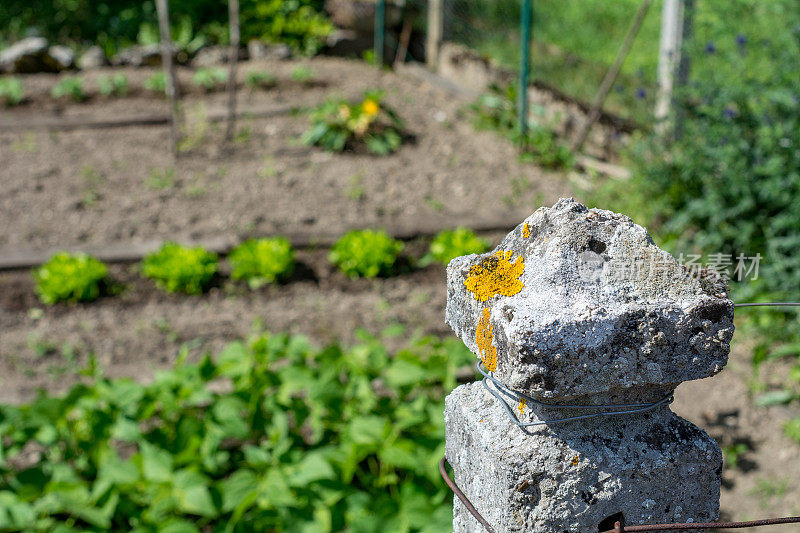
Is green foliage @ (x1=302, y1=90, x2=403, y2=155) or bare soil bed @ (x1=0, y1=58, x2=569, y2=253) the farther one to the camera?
green foliage @ (x1=302, y1=90, x2=403, y2=155)

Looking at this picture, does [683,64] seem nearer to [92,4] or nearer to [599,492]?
[599,492]

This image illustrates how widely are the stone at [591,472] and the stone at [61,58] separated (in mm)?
8137

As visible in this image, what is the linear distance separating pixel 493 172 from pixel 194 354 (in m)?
2.94

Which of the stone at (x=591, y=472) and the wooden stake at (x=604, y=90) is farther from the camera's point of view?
the wooden stake at (x=604, y=90)

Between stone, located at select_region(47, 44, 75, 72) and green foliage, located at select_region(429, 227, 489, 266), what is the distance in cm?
539

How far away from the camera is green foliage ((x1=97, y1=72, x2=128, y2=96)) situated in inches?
292

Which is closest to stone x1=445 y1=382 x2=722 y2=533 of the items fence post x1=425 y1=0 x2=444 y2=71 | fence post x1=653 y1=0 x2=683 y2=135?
fence post x1=653 y1=0 x2=683 y2=135

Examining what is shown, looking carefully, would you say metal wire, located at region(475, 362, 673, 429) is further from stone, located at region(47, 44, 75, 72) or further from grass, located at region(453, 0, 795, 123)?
stone, located at region(47, 44, 75, 72)

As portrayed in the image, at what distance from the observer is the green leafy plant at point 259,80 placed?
24.8 feet

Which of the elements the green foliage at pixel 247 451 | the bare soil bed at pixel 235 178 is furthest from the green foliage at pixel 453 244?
the green foliage at pixel 247 451

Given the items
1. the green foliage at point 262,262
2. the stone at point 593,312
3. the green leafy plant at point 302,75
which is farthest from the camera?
the green leafy plant at point 302,75

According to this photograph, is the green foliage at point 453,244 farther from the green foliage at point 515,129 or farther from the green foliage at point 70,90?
the green foliage at point 70,90

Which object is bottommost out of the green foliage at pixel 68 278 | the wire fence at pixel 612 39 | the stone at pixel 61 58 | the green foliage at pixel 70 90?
the green foliage at pixel 68 278

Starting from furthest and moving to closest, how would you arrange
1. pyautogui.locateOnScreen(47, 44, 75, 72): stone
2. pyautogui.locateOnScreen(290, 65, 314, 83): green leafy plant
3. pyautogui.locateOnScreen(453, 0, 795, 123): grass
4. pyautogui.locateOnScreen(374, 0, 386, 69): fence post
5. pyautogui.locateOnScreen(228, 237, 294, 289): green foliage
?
pyautogui.locateOnScreen(374, 0, 386, 69): fence post < pyautogui.locateOnScreen(47, 44, 75, 72): stone < pyautogui.locateOnScreen(290, 65, 314, 83): green leafy plant < pyautogui.locateOnScreen(453, 0, 795, 123): grass < pyautogui.locateOnScreen(228, 237, 294, 289): green foliage
